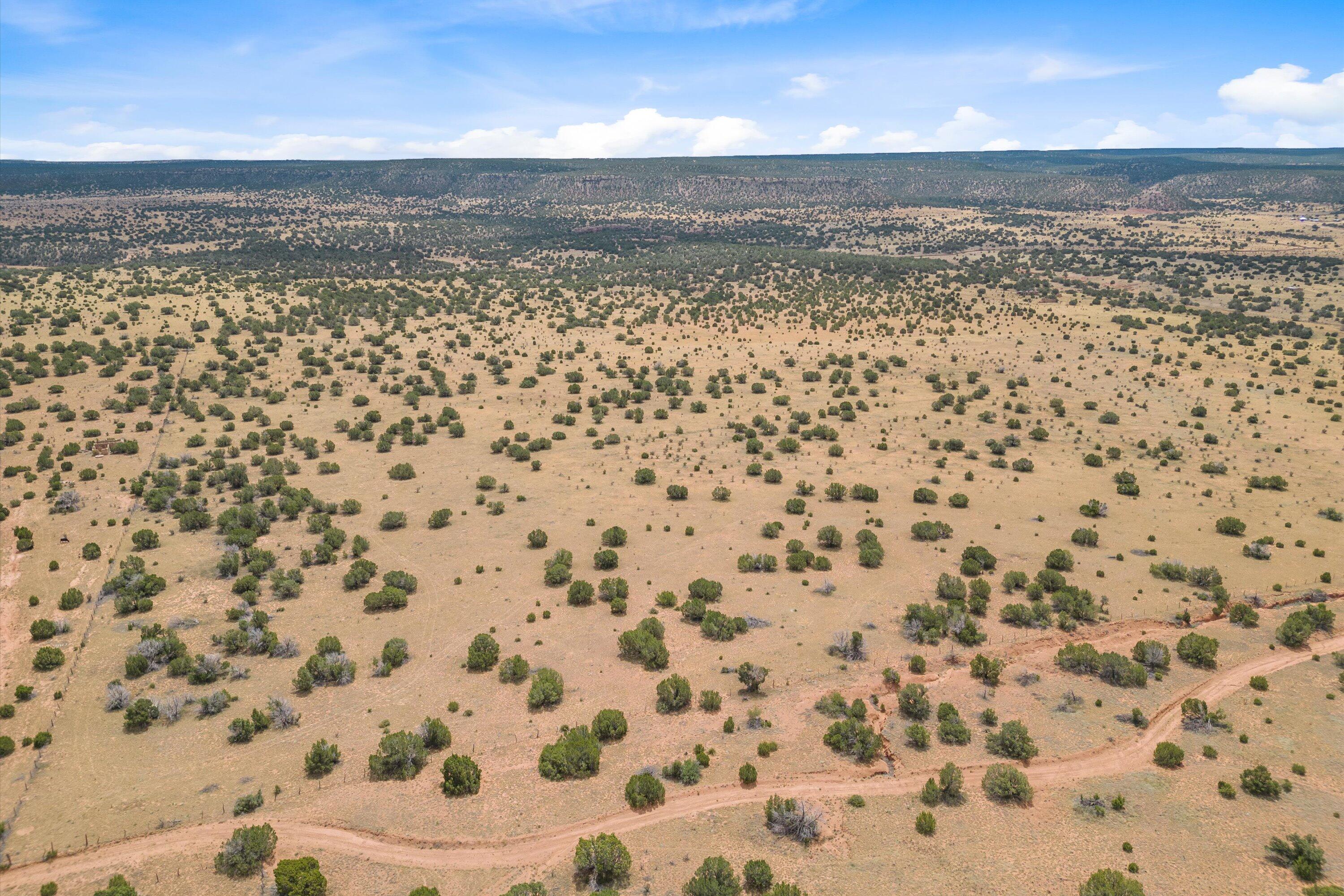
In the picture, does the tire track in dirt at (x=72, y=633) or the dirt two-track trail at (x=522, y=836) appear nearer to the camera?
the dirt two-track trail at (x=522, y=836)

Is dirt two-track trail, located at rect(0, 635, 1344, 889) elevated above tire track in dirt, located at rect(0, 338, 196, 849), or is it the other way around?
tire track in dirt, located at rect(0, 338, 196, 849)

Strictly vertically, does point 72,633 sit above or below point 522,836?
above

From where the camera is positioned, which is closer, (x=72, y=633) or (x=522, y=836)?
(x=522, y=836)

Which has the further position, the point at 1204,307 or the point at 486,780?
the point at 1204,307

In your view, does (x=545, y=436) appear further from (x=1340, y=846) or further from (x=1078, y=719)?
(x=1340, y=846)

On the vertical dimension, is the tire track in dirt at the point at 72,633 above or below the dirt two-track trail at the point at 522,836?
above

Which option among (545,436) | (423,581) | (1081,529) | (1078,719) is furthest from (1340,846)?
(545,436)

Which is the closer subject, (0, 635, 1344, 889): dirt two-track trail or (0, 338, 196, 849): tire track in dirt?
(0, 635, 1344, 889): dirt two-track trail

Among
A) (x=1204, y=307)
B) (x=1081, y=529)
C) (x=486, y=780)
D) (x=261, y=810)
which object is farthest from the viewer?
(x=1204, y=307)
